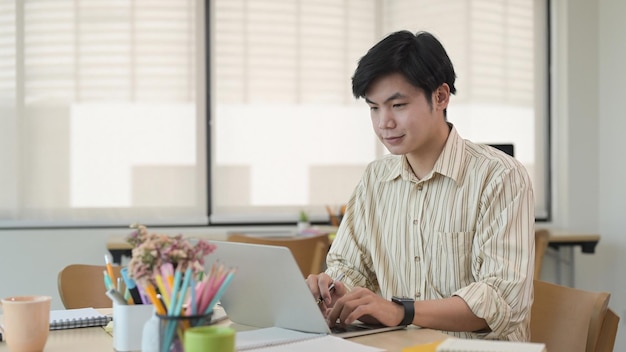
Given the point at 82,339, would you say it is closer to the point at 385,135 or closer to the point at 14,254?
the point at 385,135

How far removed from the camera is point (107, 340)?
1.49 metres

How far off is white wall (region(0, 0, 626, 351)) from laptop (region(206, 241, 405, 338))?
3020mm

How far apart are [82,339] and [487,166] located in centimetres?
97

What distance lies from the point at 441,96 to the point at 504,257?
42cm

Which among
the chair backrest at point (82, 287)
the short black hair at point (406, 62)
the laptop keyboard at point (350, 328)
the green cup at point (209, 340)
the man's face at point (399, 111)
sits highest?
the short black hair at point (406, 62)

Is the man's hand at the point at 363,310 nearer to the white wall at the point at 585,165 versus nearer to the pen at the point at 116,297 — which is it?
the pen at the point at 116,297

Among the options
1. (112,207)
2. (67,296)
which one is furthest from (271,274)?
(112,207)

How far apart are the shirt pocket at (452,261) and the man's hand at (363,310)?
1.06 feet

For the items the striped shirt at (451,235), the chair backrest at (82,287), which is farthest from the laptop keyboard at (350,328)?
the chair backrest at (82,287)

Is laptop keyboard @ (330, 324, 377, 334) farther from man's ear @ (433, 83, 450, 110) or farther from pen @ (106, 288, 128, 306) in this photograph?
man's ear @ (433, 83, 450, 110)

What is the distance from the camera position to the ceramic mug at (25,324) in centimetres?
134

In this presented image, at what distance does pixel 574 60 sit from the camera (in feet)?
15.8

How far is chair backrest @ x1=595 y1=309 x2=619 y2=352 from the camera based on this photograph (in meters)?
1.63

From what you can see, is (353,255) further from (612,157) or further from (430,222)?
(612,157)
